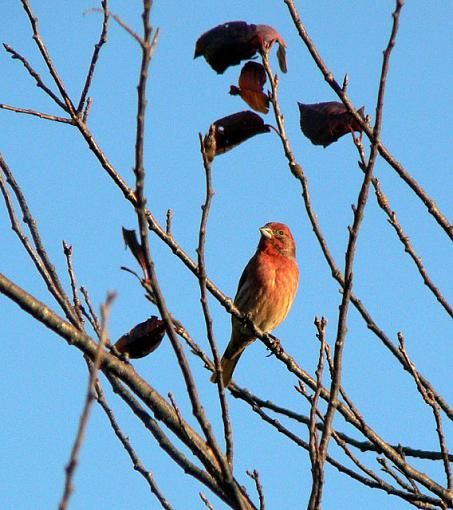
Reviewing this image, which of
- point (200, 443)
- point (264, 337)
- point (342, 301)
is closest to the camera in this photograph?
point (342, 301)

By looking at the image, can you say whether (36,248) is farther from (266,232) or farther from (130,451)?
(266,232)

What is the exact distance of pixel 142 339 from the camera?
4020 millimetres

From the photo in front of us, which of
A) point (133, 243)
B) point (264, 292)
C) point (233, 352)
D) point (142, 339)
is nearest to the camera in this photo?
point (133, 243)

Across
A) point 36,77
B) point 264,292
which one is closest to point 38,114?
point 36,77

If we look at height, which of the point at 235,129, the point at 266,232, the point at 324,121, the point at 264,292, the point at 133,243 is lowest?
the point at 133,243

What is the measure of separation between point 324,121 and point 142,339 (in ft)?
4.07

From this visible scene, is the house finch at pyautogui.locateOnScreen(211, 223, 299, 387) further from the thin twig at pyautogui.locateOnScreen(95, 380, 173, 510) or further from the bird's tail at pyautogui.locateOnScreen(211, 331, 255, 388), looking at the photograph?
the thin twig at pyautogui.locateOnScreen(95, 380, 173, 510)

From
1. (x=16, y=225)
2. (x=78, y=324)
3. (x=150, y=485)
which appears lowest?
(x=150, y=485)

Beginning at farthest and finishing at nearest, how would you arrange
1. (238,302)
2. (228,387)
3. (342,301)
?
(238,302)
(228,387)
(342,301)

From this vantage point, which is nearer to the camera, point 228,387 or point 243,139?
point 243,139

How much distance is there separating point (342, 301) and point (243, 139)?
72cm

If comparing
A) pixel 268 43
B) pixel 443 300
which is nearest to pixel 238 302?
pixel 443 300

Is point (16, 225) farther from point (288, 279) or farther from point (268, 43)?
point (288, 279)

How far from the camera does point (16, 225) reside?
393 cm
